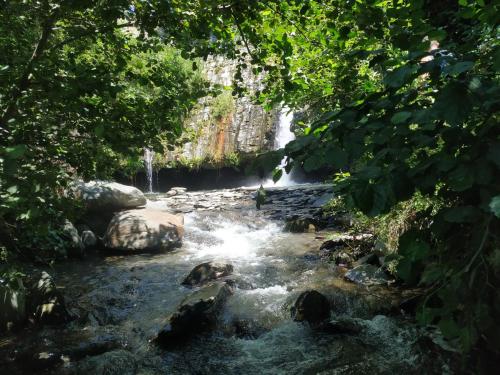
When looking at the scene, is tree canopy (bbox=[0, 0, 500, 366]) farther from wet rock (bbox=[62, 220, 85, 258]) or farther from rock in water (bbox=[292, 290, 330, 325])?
wet rock (bbox=[62, 220, 85, 258])

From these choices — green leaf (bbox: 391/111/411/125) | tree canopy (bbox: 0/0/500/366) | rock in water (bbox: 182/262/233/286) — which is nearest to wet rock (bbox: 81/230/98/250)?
rock in water (bbox: 182/262/233/286)

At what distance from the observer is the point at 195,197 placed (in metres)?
16.2

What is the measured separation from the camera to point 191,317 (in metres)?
5.04

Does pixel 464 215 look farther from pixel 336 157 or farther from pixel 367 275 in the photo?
pixel 367 275

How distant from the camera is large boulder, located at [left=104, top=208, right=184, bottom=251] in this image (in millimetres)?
9148

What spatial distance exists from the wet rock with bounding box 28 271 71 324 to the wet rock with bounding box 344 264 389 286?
4.29m

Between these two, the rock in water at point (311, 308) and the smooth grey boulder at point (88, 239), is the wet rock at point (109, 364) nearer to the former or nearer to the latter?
the rock in water at point (311, 308)

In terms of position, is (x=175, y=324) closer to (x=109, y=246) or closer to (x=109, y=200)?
(x=109, y=246)

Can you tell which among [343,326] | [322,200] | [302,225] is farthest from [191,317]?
[322,200]

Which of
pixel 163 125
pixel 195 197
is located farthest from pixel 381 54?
pixel 195 197

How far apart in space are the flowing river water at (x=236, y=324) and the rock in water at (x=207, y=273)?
189 mm

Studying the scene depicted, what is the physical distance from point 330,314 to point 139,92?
371 cm

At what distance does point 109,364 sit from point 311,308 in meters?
2.55

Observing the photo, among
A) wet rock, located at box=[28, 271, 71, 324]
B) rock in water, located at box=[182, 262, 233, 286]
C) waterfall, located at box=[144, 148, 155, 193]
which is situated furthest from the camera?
waterfall, located at box=[144, 148, 155, 193]
